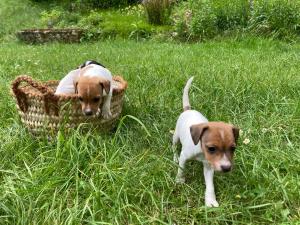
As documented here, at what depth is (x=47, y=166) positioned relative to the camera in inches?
141

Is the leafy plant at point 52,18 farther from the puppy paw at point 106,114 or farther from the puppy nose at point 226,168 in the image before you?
the puppy nose at point 226,168

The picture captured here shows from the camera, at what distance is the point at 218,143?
3141mm

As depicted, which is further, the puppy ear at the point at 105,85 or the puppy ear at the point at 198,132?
the puppy ear at the point at 105,85

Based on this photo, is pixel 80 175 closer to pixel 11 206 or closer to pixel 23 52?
pixel 11 206

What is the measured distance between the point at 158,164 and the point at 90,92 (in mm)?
917

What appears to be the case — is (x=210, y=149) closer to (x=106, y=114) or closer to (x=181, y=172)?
(x=181, y=172)

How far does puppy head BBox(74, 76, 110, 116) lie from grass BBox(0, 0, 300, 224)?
0.23 m

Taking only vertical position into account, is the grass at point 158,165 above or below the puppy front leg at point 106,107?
below

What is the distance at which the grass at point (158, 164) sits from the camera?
10.5ft

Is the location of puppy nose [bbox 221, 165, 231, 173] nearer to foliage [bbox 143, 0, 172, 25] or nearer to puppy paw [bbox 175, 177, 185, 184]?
Result: puppy paw [bbox 175, 177, 185, 184]

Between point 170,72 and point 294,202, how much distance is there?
10.9ft

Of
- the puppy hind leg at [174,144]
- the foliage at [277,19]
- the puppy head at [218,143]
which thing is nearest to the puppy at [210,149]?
the puppy head at [218,143]

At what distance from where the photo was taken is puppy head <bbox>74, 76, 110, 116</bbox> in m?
4.07

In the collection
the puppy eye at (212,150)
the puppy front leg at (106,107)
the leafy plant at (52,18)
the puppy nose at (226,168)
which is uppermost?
the puppy eye at (212,150)
